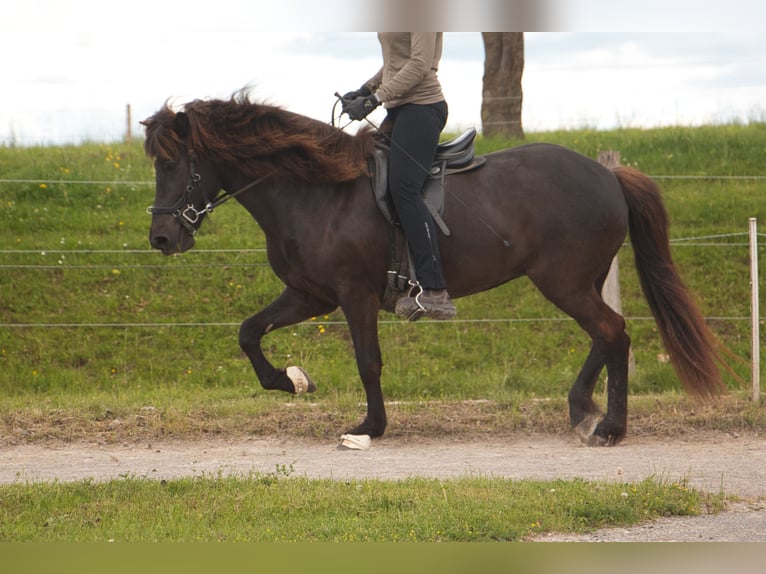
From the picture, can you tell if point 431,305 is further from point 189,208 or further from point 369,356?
point 189,208

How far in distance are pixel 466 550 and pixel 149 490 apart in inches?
179

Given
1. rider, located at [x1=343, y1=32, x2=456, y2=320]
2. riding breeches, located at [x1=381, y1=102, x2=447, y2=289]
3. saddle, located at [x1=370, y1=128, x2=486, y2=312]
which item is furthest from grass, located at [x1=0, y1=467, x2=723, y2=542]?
saddle, located at [x1=370, y1=128, x2=486, y2=312]

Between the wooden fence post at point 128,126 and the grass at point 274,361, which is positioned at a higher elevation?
the wooden fence post at point 128,126

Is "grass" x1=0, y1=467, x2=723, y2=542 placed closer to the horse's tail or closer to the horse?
the horse

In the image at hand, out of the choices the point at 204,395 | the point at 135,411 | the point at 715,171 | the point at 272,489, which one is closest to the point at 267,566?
the point at 272,489

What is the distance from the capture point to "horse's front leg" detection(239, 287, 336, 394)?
6.91 m

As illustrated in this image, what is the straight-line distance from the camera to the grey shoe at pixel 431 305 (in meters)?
6.46

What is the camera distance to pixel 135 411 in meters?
7.93

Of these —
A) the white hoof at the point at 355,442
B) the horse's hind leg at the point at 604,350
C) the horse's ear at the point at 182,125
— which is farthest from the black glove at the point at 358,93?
the white hoof at the point at 355,442

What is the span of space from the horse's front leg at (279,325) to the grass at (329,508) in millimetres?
1572

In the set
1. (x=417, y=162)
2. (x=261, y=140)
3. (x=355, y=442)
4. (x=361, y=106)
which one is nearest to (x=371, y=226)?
(x=417, y=162)

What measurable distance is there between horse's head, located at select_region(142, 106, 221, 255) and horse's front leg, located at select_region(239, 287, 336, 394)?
795mm

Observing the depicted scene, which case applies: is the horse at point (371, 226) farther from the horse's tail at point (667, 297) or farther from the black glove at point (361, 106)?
the black glove at point (361, 106)

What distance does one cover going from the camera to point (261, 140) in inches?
261
